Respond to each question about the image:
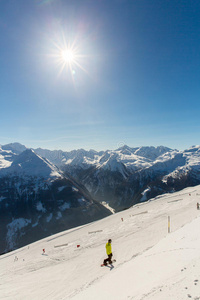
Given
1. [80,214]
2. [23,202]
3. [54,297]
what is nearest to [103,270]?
[54,297]

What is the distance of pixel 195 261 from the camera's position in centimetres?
838

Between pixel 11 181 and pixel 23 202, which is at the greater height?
pixel 11 181

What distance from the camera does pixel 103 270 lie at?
46.1 feet

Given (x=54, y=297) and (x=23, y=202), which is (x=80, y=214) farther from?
(x=54, y=297)

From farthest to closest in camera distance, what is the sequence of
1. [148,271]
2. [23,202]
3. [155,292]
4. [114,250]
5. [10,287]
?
[23,202] → [114,250] → [10,287] → [148,271] → [155,292]

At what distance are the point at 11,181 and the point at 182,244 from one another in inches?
8158

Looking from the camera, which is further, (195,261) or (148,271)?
(148,271)

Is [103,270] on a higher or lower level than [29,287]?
higher

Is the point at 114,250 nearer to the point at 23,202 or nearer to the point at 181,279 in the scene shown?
the point at 181,279

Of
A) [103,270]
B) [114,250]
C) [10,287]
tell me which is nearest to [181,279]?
[103,270]

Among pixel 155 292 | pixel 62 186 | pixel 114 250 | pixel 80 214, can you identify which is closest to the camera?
pixel 155 292

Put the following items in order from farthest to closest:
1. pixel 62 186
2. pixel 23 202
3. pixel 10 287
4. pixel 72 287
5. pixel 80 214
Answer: pixel 62 186 → pixel 23 202 → pixel 80 214 → pixel 10 287 → pixel 72 287

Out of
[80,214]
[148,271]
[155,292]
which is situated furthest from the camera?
[80,214]

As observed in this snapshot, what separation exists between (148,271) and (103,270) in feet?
20.5
